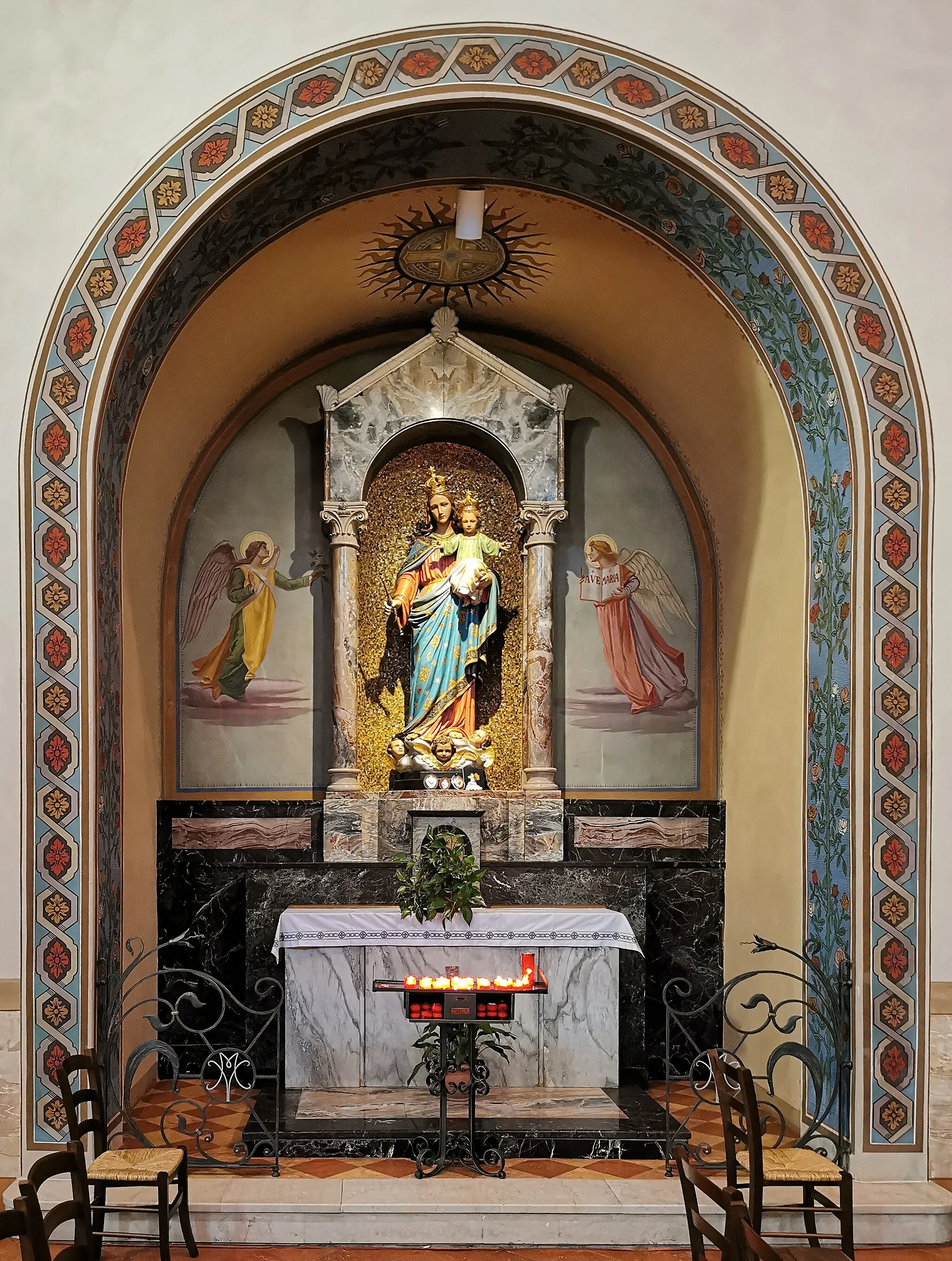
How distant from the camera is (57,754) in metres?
6.03

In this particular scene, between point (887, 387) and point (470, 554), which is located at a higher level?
point (887, 387)

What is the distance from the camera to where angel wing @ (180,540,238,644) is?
882cm

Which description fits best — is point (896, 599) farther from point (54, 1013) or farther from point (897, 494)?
point (54, 1013)

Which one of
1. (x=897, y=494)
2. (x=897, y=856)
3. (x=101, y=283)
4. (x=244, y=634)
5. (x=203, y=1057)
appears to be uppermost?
(x=101, y=283)

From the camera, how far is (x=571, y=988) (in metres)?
7.43

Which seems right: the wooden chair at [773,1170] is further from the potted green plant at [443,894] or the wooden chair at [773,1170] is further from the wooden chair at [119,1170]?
the wooden chair at [119,1170]

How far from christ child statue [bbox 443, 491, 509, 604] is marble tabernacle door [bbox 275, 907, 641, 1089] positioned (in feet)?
7.46

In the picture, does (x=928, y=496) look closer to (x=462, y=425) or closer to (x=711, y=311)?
(x=711, y=311)

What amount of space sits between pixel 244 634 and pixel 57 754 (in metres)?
2.94

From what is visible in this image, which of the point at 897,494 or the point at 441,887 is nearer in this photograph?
the point at 897,494

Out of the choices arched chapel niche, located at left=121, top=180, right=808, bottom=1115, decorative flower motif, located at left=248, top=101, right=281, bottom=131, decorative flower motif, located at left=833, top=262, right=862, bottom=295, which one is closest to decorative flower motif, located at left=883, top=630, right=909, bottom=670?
arched chapel niche, located at left=121, top=180, right=808, bottom=1115

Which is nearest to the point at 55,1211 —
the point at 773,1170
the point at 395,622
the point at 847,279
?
the point at 773,1170

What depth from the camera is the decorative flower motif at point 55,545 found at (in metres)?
6.07

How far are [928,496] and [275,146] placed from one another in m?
3.52
